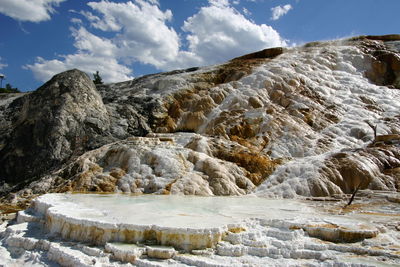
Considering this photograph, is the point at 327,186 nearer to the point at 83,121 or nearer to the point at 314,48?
the point at 83,121

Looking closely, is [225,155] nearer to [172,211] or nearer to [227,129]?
[227,129]

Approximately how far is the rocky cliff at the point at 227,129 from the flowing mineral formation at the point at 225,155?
66 mm

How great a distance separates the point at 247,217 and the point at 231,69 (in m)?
17.4

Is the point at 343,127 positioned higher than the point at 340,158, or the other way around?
the point at 343,127

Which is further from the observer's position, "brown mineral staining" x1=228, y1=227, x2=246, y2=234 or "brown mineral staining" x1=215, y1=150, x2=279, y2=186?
"brown mineral staining" x1=215, y1=150, x2=279, y2=186

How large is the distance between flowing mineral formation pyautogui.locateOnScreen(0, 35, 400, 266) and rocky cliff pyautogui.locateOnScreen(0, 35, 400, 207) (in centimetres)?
7

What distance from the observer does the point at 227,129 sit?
1858cm

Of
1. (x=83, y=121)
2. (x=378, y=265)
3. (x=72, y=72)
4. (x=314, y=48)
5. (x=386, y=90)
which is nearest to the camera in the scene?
(x=378, y=265)

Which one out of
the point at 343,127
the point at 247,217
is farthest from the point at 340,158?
the point at 247,217

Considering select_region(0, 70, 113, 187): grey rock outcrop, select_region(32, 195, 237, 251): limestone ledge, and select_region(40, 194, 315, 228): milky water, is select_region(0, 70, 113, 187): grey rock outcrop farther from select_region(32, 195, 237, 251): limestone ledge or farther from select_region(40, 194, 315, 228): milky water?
select_region(32, 195, 237, 251): limestone ledge

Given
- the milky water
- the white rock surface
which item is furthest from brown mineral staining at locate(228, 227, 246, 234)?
the milky water

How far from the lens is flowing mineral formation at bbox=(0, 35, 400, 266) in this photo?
6605 millimetres

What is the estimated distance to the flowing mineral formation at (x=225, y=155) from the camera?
661 cm

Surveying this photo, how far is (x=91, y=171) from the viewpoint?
1365 centimetres
